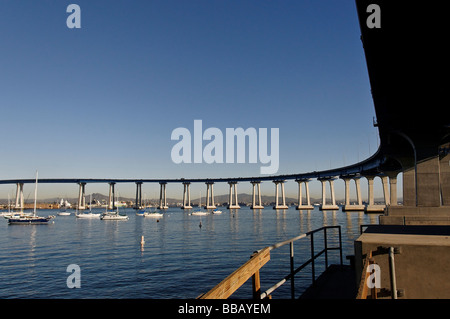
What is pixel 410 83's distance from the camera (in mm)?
24125

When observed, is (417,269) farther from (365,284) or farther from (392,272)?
(365,284)

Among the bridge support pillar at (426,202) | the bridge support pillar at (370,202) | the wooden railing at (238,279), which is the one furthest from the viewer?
the bridge support pillar at (370,202)

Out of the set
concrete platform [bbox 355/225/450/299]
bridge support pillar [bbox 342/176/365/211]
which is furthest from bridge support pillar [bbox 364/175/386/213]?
concrete platform [bbox 355/225/450/299]

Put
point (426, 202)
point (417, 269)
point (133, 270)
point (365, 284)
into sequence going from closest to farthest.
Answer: point (365, 284), point (417, 269), point (133, 270), point (426, 202)

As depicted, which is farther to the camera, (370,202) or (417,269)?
(370,202)

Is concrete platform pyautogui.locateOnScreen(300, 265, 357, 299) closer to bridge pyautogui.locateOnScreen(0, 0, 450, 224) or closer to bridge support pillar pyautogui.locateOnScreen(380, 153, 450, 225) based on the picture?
bridge pyautogui.locateOnScreen(0, 0, 450, 224)

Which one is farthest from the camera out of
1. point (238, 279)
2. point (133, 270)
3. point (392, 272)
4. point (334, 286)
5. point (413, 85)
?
point (133, 270)

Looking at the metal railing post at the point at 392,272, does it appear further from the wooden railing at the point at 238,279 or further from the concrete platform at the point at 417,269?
the wooden railing at the point at 238,279

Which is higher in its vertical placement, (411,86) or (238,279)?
(411,86)

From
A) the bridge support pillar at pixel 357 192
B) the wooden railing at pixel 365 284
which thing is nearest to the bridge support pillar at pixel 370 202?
the bridge support pillar at pixel 357 192

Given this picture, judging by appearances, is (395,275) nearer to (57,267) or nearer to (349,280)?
(349,280)

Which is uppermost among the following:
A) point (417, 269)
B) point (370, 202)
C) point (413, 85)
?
point (413, 85)

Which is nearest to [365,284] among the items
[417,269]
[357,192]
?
[417,269]

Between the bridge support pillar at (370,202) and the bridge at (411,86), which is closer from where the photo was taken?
the bridge at (411,86)
